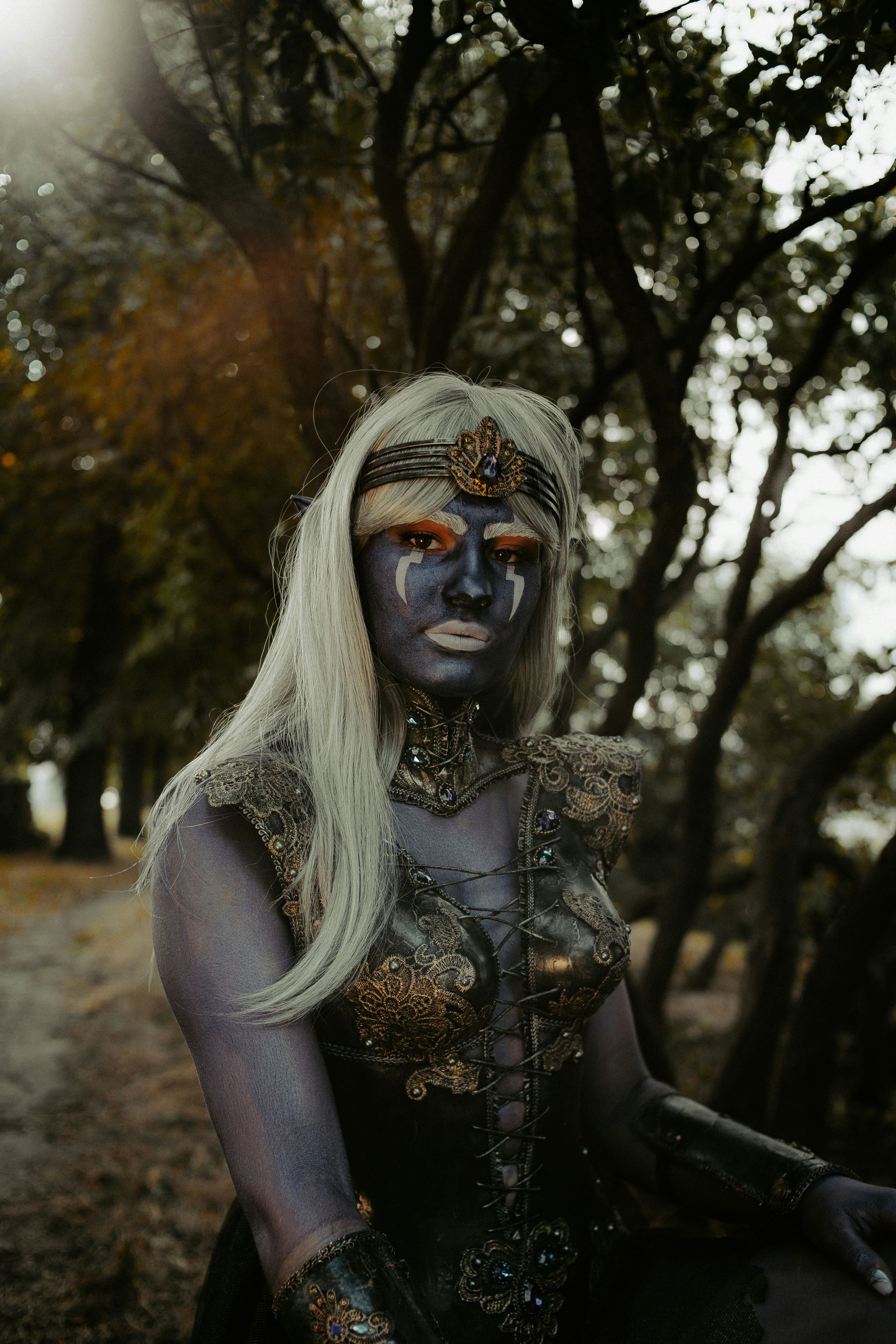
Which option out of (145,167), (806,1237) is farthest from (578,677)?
(145,167)

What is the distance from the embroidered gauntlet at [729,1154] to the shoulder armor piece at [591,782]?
0.54m

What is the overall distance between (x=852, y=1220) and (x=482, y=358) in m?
3.21

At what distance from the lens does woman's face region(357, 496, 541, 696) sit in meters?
1.88

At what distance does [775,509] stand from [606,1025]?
8.03 feet

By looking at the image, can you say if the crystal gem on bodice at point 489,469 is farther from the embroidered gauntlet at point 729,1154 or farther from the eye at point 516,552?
the embroidered gauntlet at point 729,1154

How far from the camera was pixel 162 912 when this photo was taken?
1.67m

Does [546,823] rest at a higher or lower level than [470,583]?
lower

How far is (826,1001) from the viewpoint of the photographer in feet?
12.5

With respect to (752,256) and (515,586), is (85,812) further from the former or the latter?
(515,586)

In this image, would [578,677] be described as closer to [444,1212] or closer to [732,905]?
[444,1212]

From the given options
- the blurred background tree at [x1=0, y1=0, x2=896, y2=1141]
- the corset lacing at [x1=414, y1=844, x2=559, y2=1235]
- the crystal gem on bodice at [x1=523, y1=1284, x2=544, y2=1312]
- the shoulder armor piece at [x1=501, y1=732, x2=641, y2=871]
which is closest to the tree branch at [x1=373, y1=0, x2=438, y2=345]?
the blurred background tree at [x1=0, y1=0, x2=896, y2=1141]

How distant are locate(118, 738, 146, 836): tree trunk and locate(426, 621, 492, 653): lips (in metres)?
16.7

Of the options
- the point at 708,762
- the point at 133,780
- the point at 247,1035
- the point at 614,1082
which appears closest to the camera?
the point at 247,1035

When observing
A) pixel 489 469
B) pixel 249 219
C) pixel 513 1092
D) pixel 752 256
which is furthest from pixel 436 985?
pixel 752 256
